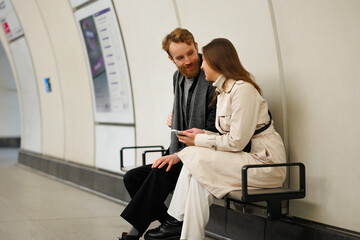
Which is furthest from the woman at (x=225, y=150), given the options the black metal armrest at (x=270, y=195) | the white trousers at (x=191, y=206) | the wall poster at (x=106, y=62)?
the wall poster at (x=106, y=62)

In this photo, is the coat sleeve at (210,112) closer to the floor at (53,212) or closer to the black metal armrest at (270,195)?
the black metal armrest at (270,195)

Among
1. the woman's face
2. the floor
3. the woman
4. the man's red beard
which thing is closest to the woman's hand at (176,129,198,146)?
the woman

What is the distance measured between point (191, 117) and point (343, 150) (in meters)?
1.28

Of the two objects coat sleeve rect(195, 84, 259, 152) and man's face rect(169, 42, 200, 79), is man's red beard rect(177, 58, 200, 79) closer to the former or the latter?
man's face rect(169, 42, 200, 79)

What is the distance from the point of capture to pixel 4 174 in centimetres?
910

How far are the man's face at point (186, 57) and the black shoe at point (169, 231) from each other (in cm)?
125

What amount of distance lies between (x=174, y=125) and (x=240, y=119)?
Answer: 3.69 ft

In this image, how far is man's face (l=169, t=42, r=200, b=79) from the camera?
4.13m

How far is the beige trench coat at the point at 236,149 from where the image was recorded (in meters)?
3.44

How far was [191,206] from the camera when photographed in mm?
3434

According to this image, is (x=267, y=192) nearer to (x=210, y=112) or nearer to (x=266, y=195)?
(x=266, y=195)

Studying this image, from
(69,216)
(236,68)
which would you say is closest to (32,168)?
(69,216)

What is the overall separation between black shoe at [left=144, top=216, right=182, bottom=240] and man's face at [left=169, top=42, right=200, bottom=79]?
4.10 ft

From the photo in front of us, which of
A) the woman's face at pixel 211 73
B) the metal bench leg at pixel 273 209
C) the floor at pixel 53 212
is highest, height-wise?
the woman's face at pixel 211 73
